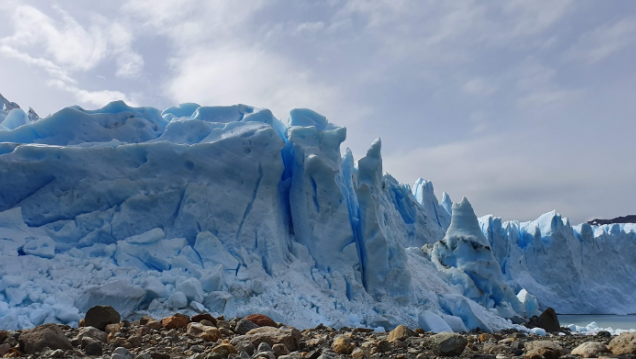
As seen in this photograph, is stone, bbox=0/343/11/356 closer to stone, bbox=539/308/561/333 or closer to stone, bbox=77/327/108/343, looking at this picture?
stone, bbox=77/327/108/343

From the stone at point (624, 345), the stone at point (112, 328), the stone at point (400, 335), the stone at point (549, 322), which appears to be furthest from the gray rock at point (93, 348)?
the stone at point (549, 322)

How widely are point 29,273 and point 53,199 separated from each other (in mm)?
1935

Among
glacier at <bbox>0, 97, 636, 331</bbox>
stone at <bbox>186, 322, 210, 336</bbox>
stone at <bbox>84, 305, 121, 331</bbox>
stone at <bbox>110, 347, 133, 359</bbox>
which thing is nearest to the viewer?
stone at <bbox>110, 347, 133, 359</bbox>

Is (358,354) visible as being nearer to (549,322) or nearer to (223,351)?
(223,351)

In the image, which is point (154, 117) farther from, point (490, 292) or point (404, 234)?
point (404, 234)

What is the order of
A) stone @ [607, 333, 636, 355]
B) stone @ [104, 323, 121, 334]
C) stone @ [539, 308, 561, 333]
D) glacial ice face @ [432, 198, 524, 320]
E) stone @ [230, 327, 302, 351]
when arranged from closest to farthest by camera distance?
stone @ [607, 333, 636, 355], stone @ [230, 327, 302, 351], stone @ [104, 323, 121, 334], stone @ [539, 308, 561, 333], glacial ice face @ [432, 198, 524, 320]

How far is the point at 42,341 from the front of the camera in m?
3.93

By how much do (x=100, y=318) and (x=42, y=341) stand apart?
1513 mm

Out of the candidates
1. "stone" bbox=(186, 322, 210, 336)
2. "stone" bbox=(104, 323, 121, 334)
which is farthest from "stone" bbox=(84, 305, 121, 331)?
"stone" bbox=(186, 322, 210, 336)

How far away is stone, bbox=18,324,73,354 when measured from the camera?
3.89 m

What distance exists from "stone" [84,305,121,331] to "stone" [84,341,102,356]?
1.38 m

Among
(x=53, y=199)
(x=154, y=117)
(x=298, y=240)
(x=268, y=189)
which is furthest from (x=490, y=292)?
(x=53, y=199)

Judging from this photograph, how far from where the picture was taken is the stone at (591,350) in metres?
3.64

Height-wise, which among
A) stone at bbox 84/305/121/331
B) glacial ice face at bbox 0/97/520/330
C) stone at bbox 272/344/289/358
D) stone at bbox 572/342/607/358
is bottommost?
stone at bbox 572/342/607/358
